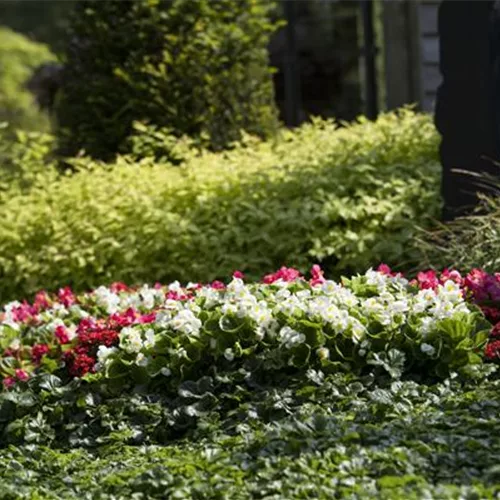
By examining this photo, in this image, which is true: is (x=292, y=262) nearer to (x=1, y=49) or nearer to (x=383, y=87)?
(x=383, y=87)

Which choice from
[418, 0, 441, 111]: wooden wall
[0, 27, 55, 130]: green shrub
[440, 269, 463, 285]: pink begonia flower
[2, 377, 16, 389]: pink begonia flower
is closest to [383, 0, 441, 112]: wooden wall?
[418, 0, 441, 111]: wooden wall

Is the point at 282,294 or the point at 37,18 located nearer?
the point at 282,294

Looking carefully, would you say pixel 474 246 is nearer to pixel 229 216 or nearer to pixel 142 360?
pixel 229 216

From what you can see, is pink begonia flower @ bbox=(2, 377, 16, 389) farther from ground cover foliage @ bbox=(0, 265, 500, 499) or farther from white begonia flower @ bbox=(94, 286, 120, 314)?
white begonia flower @ bbox=(94, 286, 120, 314)

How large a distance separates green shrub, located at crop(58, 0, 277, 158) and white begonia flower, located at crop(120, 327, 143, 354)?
5260 mm

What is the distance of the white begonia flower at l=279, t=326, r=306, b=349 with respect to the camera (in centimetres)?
590

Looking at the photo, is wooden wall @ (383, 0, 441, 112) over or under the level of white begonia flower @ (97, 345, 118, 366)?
under

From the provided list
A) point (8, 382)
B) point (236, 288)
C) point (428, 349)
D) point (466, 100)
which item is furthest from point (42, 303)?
point (466, 100)

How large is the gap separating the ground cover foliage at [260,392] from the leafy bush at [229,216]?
2.13 meters

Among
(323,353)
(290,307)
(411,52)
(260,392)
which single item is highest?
(290,307)

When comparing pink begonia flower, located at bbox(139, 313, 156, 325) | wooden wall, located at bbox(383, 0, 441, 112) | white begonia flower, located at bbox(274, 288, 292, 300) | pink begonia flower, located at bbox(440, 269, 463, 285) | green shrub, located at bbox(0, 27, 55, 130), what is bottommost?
green shrub, located at bbox(0, 27, 55, 130)

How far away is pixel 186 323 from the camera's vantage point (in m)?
6.12

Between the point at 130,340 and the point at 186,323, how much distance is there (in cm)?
25

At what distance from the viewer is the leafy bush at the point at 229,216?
9.06 meters
